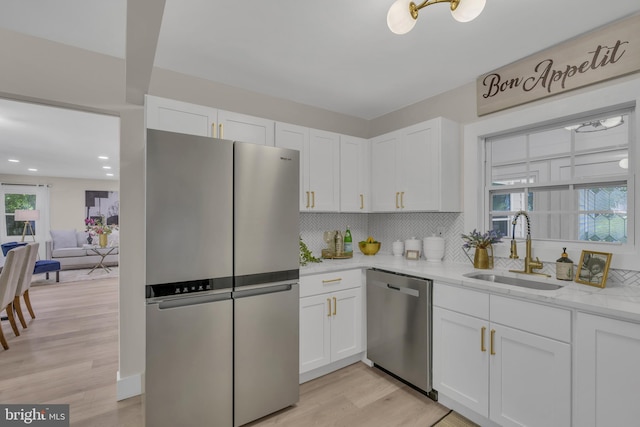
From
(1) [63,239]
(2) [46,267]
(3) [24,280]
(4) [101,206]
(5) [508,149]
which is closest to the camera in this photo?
(5) [508,149]

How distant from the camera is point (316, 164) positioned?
2.77 m

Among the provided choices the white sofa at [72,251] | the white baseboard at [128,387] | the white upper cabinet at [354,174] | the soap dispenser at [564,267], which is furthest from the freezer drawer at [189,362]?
the white sofa at [72,251]

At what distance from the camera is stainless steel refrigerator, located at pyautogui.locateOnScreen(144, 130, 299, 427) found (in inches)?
62.5

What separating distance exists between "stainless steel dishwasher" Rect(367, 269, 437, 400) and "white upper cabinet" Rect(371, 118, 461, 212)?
0.74m

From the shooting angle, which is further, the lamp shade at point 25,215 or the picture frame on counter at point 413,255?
the lamp shade at point 25,215

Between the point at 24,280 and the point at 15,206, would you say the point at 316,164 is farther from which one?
the point at 15,206

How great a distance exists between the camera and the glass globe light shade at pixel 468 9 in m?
1.32

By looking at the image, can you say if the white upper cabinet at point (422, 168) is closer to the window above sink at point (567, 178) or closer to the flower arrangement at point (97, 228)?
the window above sink at point (567, 178)

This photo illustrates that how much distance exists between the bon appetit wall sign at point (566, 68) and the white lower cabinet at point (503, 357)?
1.51 m

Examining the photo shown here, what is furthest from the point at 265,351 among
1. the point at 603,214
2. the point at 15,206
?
the point at 15,206

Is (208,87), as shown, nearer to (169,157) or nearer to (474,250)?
(169,157)

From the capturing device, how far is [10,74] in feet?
6.33

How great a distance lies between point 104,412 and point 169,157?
1833mm

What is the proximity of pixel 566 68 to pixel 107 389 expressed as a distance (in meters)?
4.05
